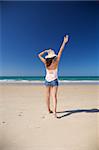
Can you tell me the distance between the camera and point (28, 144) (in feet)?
3.64

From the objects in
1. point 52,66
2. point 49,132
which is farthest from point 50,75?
point 49,132

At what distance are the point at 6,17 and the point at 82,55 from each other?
A: 1.06ft

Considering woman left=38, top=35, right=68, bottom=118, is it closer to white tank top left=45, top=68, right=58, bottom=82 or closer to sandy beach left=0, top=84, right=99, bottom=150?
white tank top left=45, top=68, right=58, bottom=82

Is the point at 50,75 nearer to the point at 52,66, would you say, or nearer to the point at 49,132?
the point at 52,66

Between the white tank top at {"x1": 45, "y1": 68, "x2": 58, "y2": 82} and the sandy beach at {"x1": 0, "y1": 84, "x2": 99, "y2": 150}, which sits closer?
the sandy beach at {"x1": 0, "y1": 84, "x2": 99, "y2": 150}

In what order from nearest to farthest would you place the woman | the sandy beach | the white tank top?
the sandy beach < the woman < the white tank top

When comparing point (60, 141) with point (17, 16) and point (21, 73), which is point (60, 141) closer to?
point (21, 73)

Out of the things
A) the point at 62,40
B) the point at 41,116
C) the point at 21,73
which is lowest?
the point at 41,116

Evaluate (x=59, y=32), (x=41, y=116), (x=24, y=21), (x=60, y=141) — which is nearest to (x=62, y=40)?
(x=59, y=32)

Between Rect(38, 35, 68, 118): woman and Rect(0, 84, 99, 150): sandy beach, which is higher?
Rect(38, 35, 68, 118): woman

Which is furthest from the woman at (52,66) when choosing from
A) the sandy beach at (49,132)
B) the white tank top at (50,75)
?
the sandy beach at (49,132)

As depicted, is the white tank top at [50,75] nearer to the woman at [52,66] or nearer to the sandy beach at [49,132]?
the woman at [52,66]

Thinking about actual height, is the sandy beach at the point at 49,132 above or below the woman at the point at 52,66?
below

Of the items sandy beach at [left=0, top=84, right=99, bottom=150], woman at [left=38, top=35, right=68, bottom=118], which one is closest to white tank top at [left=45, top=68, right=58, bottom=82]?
woman at [left=38, top=35, right=68, bottom=118]
